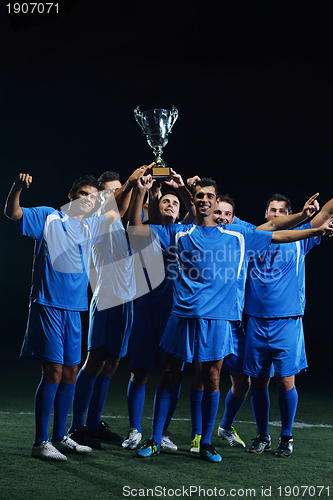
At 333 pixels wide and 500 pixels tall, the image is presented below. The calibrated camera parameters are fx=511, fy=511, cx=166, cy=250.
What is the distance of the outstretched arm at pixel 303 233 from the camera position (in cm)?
309

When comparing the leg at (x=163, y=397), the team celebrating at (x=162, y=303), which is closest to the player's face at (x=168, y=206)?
the team celebrating at (x=162, y=303)

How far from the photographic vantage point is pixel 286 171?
340 inches

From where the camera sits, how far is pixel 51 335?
297cm

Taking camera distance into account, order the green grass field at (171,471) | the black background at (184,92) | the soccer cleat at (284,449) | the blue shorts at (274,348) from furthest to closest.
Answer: the black background at (184,92), the blue shorts at (274,348), the soccer cleat at (284,449), the green grass field at (171,471)

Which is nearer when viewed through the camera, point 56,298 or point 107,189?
point 56,298

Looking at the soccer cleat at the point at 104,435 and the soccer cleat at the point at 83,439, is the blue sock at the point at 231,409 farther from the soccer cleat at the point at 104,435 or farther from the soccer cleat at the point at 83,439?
the soccer cleat at the point at 83,439

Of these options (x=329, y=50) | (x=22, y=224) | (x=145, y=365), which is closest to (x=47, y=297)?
(x=22, y=224)

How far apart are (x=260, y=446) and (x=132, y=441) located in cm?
82

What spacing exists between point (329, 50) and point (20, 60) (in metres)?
4.67

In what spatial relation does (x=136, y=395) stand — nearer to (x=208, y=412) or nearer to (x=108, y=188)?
(x=208, y=412)

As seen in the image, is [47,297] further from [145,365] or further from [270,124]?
[270,124]

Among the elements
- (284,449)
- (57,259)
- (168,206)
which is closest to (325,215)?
(168,206)

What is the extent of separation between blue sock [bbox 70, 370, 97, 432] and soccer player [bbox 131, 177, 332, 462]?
0.53 meters

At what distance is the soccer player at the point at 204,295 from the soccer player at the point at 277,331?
0.26 meters
